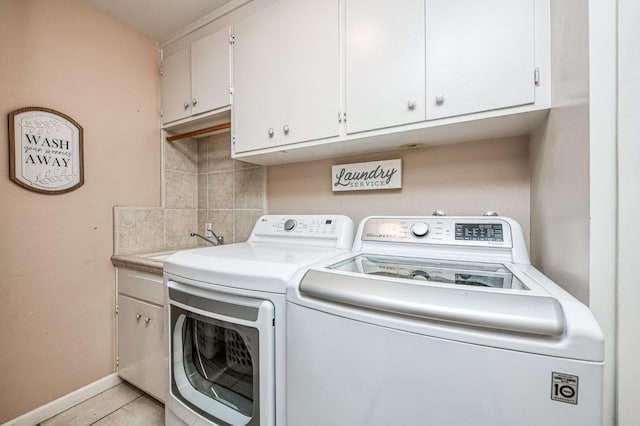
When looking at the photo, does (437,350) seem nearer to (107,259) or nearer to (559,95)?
(559,95)

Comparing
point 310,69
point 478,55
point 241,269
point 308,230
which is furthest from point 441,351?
point 310,69

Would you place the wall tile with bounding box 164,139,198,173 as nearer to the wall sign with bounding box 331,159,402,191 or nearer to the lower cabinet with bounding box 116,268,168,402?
the lower cabinet with bounding box 116,268,168,402

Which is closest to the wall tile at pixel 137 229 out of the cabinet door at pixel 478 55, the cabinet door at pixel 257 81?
the cabinet door at pixel 257 81

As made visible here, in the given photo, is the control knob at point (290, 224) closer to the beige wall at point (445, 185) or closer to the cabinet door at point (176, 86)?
the beige wall at point (445, 185)

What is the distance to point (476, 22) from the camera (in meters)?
0.95

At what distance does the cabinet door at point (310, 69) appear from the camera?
1.24m

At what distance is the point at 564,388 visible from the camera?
0.48 m

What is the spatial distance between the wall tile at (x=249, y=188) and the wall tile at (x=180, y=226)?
48 cm

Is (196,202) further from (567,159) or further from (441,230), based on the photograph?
(567,159)

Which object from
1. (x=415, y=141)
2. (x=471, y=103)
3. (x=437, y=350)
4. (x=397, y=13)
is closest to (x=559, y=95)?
(x=471, y=103)

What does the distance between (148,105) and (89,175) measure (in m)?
0.66

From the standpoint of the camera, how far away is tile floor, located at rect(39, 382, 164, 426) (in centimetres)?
140

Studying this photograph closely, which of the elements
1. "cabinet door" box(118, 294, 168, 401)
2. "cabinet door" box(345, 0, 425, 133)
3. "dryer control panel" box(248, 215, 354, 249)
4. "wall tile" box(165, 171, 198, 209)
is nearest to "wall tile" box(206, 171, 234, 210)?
"wall tile" box(165, 171, 198, 209)

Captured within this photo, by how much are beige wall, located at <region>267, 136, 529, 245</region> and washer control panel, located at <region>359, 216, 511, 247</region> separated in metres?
0.23
